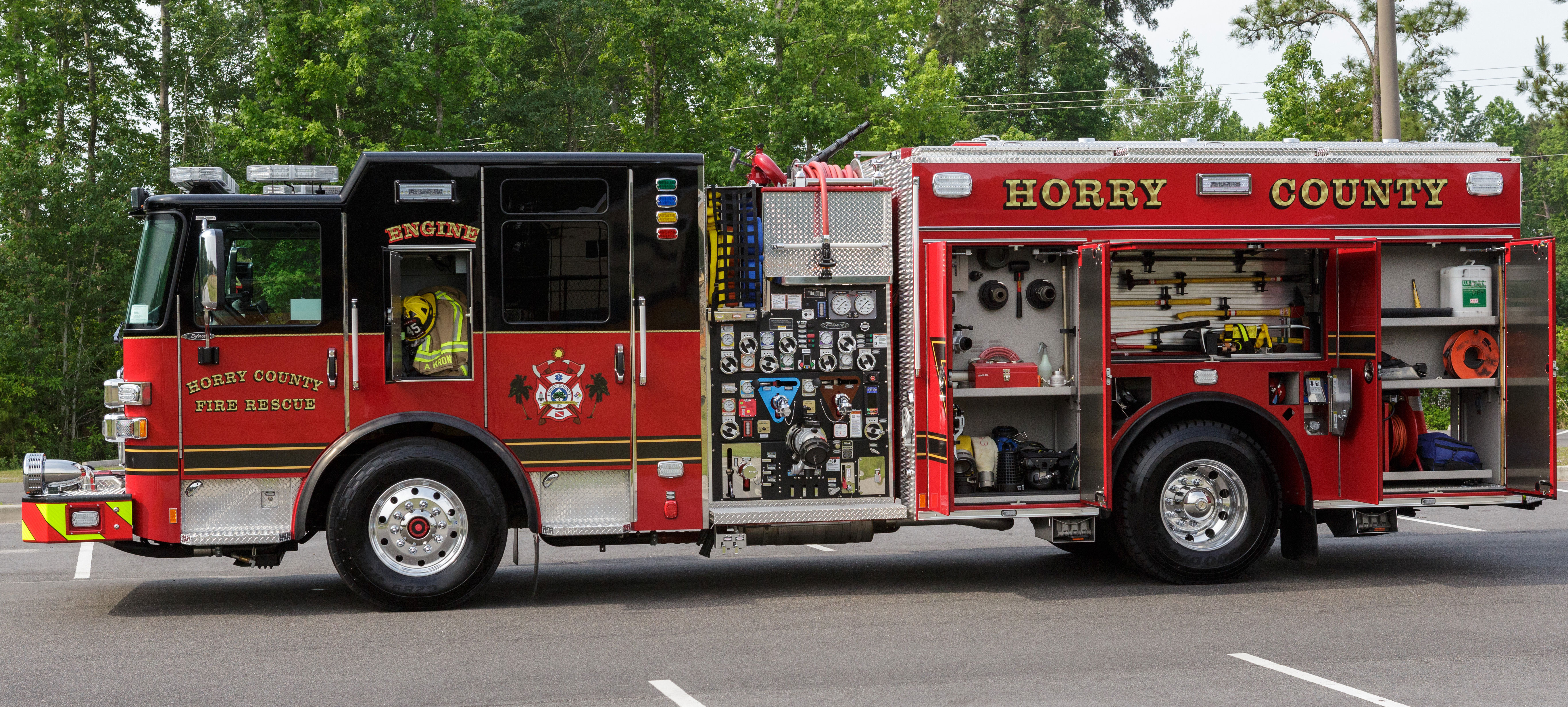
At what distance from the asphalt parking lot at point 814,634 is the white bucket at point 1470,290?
192 cm

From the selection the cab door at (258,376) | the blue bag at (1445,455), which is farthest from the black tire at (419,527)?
the blue bag at (1445,455)

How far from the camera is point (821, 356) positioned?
850 cm

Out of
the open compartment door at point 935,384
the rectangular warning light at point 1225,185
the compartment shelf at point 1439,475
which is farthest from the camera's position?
the compartment shelf at point 1439,475

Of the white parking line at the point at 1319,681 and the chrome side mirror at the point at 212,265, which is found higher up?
the chrome side mirror at the point at 212,265

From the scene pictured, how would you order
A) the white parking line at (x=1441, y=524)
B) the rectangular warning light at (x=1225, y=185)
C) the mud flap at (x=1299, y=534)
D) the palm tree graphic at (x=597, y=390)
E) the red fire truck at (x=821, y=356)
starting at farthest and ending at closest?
the white parking line at (x=1441, y=524) < the mud flap at (x=1299, y=534) < the rectangular warning light at (x=1225, y=185) < the palm tree graphic at (x=597, y=390) < the red fire truck at (x=821, y=356)

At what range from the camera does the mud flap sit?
8906mm

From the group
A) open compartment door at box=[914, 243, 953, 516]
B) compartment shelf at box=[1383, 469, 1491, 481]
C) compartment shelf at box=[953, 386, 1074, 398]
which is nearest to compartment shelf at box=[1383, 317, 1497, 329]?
compartment shelf at box=[1383, 469, 1491, 481]

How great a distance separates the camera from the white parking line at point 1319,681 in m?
5.75

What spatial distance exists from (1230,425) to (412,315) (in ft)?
18.4

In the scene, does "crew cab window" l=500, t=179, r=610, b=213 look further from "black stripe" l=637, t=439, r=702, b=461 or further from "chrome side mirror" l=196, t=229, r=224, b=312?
"chrome side mirror" l=196, t=229, r=224, b=312

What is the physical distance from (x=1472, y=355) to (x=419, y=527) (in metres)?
7.42

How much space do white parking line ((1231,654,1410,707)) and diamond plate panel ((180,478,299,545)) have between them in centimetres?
561

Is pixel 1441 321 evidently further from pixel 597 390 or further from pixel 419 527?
pixel 419 527

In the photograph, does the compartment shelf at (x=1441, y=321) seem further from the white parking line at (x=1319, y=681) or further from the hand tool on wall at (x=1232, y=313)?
the white parking line at (x=1319, y=681)
